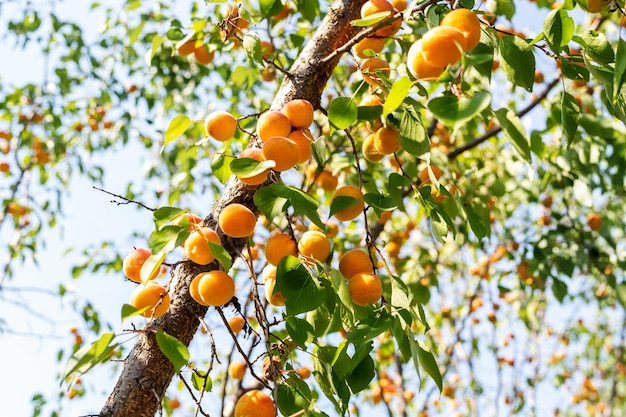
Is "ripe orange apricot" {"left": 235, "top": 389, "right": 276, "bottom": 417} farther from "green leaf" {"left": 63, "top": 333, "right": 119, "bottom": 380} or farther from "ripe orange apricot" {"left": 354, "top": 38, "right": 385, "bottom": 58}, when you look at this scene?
"ripe orange apricot" {"left": 354, "top": 38, "right": 385, "bottom": 58}

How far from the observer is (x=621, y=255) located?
2.79 meters

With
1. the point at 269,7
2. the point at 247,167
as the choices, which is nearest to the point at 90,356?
the point at 247,167

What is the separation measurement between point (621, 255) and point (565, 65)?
2.21 metres

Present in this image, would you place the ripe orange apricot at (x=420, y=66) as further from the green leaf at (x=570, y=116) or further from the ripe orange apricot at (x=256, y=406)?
the ripe orange apricot at (x=256, y=406)

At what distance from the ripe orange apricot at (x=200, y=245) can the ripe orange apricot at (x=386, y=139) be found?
15.2 inches

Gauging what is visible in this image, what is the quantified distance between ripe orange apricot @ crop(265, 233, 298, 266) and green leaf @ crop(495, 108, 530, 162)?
406 millimetres

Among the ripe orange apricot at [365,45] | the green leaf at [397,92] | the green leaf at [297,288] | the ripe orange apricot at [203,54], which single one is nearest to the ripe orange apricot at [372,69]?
the ripe orange apricot at [365,45]

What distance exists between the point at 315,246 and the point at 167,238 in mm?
266

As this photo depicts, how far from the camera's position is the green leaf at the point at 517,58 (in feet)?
2.86

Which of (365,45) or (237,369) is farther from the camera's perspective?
(237,369)

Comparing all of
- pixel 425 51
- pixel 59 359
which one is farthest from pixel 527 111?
pixel 59 359

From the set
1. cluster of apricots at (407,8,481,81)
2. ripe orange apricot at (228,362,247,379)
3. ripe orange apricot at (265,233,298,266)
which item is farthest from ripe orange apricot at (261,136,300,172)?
ripe orange apricot at (228,362,247,379)

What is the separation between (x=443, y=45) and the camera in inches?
28.9

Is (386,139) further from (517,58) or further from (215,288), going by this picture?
(215,288)
